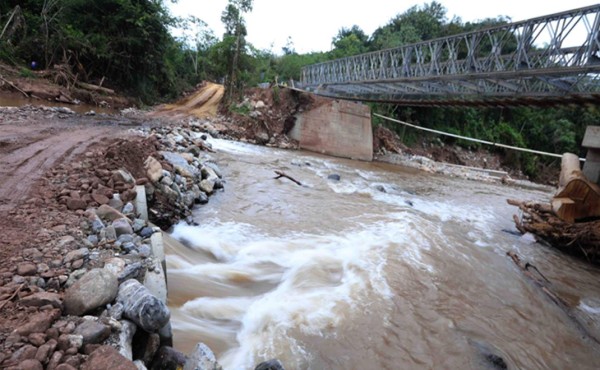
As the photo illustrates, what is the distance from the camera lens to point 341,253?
587 centimetres

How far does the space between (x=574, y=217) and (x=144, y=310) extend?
8282 mm

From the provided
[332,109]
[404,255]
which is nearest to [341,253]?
[404,255]

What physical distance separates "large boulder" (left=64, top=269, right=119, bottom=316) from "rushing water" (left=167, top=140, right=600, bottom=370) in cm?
93

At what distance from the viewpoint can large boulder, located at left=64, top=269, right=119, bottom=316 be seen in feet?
7.96

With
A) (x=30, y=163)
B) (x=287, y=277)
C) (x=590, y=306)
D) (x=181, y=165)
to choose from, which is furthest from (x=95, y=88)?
(x=590, y=306)

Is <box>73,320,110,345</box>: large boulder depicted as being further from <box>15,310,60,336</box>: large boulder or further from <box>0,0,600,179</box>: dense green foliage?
<box>0,0,600,179</box>: dense green foliage

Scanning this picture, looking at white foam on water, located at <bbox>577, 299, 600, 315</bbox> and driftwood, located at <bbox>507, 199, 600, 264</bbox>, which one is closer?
white foam on water, located at <bbox>577, 299, 600, 315</bbox>

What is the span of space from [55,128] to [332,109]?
16.8 m

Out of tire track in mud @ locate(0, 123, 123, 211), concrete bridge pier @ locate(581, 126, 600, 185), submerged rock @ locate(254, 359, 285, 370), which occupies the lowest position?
submerged rock @ locate(254, 359, 285, 370)

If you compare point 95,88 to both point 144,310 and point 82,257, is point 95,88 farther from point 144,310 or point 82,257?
point 144,310

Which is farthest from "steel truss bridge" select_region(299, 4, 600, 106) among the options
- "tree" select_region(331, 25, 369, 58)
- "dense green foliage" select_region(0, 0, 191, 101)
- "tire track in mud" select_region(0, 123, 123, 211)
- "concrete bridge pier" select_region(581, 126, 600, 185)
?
"tree" select_region(331, 25, 369, 58)

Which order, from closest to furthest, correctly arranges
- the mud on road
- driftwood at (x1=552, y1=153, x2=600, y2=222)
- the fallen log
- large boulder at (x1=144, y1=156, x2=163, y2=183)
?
the mud on road, large boulder at (x1=144, y1=156, x2=163, y2=183), driftwood at (x1=552, y1=153, x2=600, y2=222), the fallen log

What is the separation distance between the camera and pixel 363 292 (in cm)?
461

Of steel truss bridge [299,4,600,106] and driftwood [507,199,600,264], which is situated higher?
steel truss bridge [299,4,600,106]
